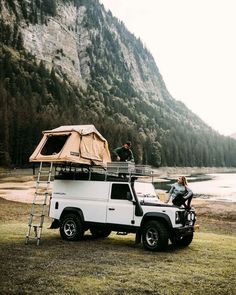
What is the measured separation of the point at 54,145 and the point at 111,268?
283 inches

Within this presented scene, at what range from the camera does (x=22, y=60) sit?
199 meters

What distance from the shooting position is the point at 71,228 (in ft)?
55.7

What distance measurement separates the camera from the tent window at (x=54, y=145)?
17.1 m

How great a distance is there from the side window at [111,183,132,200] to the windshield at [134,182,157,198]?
0.39 m

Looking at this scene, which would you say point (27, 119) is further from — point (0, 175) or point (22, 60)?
point (22, 60)

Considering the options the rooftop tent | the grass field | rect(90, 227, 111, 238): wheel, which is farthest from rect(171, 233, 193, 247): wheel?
the rooftop tent

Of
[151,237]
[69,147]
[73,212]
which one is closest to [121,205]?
[151,237]

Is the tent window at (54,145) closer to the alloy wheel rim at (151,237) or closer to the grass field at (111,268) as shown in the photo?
the grass field at (111,268)

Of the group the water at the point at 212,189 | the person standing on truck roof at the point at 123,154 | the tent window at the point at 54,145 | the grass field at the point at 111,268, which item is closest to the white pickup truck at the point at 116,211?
the grass field at the point at 111,268

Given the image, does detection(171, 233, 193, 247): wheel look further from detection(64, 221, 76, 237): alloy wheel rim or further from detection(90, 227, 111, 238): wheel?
detection(64, 221, 76, 237): alloy wheel rim

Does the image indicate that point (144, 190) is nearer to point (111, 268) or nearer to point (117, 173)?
point (117, 173)

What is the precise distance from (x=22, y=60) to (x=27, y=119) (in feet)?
333

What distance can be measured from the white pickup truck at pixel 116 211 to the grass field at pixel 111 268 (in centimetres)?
65

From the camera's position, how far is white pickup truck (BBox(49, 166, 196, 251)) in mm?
14859
